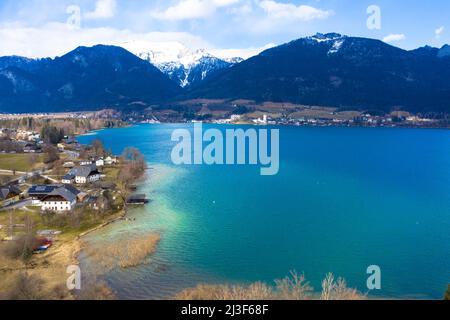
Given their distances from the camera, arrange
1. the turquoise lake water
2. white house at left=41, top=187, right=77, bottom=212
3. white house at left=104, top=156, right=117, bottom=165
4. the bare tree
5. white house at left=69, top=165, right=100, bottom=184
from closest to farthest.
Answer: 1. the turquoise lake water
2. white house at left=41, top=187, right=77, bottom=212
3. white house at left=69, top=165, right=100, bottom=184
4. white house at left=104, top=156, right=117, bottom=165
5. the bare tree

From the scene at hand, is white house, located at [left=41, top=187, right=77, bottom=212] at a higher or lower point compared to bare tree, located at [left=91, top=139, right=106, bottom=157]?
lower

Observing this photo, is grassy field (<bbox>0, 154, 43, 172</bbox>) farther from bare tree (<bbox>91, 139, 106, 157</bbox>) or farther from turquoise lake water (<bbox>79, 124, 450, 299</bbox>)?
turquoise lake water (<bbox>79, 124, 450, 299</bbox>)

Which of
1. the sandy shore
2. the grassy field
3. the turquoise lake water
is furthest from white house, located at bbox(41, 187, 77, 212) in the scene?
the grassy field

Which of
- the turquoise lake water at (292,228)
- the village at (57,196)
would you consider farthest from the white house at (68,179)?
the turquoise lake water at (292,228)

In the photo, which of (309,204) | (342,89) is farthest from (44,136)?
(342,89)

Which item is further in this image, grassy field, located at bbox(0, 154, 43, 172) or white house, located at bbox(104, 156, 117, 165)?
white house, located at bbox(104, 156, 117, 165)
